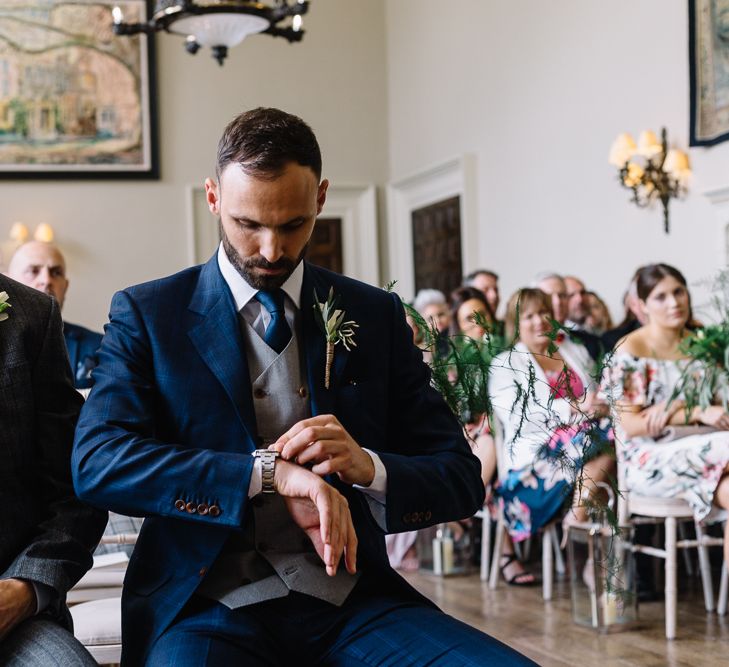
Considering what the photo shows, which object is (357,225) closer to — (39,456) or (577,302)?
(577,302)

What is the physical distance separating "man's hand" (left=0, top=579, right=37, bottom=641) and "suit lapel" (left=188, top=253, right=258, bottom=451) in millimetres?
417

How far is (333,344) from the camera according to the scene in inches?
74.2

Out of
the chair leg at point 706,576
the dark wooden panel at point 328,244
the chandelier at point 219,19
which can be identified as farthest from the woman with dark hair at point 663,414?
the dark wooden panel at point 328,244

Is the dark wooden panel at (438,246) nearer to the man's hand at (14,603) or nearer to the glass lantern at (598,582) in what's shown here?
the glass lantern at (598,582)

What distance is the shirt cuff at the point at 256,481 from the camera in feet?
5.53

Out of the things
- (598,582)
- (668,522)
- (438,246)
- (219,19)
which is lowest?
(598,582)

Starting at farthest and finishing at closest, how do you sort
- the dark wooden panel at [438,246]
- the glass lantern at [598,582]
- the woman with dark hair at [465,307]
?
the dark wooden panel at [438,246], the woman with dark hair at [465,307], the glass lantern at [598,582]

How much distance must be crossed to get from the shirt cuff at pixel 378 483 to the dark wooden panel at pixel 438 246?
29.3 feet

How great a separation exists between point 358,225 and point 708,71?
5813 mm

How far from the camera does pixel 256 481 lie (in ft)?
5.53

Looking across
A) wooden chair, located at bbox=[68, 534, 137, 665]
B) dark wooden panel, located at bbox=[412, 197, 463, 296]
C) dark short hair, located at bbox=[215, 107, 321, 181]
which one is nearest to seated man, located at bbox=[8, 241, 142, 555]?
wooden chair, located at bbox=[68, 534, 137, 665]

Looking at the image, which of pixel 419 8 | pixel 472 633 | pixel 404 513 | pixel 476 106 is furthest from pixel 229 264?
pixel 419 8

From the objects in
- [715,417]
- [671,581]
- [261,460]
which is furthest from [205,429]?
[715,417]

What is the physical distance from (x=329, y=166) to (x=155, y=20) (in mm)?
5040
